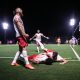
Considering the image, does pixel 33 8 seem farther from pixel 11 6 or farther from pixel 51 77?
pixel 51 77

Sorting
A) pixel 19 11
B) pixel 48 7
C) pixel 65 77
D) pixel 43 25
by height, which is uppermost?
pixel 48 7

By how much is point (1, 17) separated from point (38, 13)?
9.03 m

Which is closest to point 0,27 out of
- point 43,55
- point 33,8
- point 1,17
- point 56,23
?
point 1,17

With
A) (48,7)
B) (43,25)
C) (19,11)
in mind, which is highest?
(48,7)

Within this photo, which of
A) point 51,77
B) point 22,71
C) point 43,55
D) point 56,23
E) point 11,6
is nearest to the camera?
point 51,77

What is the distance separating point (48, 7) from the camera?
7175 cm

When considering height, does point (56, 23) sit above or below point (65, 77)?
above

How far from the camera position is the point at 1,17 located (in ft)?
221

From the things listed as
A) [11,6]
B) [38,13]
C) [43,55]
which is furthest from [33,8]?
[43,55]

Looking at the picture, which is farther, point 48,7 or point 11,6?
point 48,7

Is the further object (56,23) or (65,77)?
(56,23)

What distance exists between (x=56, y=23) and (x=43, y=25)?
3.46 meters

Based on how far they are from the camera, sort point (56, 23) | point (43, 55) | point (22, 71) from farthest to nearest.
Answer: point (56, 23)
point (43, 55)
point (22, 71)

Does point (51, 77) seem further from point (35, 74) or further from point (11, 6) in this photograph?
point (11, 6)
